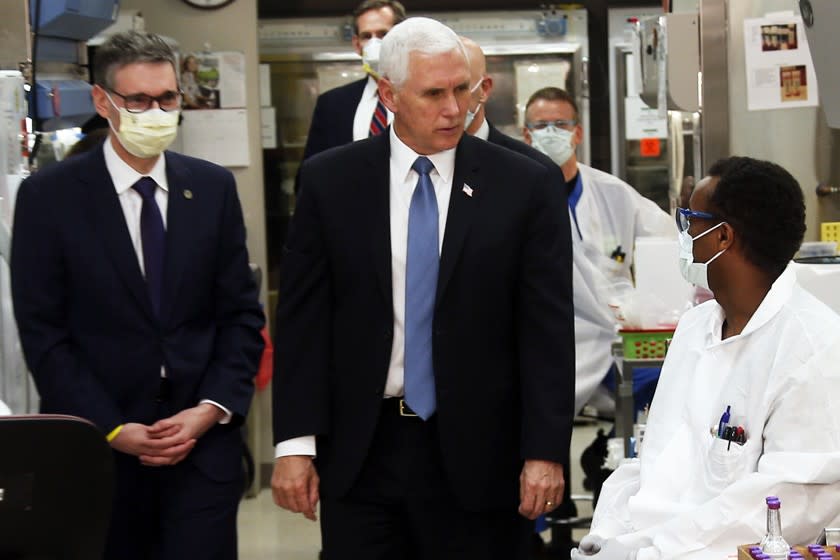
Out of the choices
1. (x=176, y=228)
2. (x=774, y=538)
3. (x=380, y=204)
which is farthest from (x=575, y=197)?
(x=774, y=538)

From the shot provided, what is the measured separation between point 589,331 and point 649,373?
1.48ft

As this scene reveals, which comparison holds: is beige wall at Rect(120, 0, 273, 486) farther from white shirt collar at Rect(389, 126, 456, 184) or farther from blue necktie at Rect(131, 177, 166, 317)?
white shirt collar at Rect(389, 126, 456, 184)

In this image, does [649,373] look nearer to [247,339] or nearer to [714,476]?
[247,339]

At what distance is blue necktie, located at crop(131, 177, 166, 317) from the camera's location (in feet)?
10.2

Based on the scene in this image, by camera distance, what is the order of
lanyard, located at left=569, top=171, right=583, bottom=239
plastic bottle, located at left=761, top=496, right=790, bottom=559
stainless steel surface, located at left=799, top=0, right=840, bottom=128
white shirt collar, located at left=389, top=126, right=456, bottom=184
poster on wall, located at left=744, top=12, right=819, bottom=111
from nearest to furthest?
plastic bottle, located at left=761, top=496, right=790, bottom=559, stainless steel surface, located at left=799, top=0, right=840, bottom=128, white shirt collar, located at left=389, top=126, right=456, bottom=184, poster on wall, located at left=744, top=12, right=819, bottom=111, lanyard, located at left=569, top=171, right=583, bottom=239

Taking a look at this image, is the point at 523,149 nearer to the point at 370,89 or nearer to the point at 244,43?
the point at 370,89

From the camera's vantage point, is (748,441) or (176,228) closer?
(748,441)

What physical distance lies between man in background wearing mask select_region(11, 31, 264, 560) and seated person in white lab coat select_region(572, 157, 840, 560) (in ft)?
3.35

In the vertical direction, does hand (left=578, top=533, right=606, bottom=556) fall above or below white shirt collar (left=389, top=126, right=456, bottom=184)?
below

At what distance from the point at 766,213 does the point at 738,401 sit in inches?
14.0

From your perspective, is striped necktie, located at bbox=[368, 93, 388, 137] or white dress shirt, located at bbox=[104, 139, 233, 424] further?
striped necktie, located at bbox=[368, 93, 388, 137]

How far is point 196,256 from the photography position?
3135 millimetres

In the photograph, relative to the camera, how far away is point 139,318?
3.05 metres

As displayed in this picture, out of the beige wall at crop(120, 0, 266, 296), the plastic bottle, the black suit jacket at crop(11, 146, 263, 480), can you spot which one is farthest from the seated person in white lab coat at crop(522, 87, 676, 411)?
the plastic bottle
